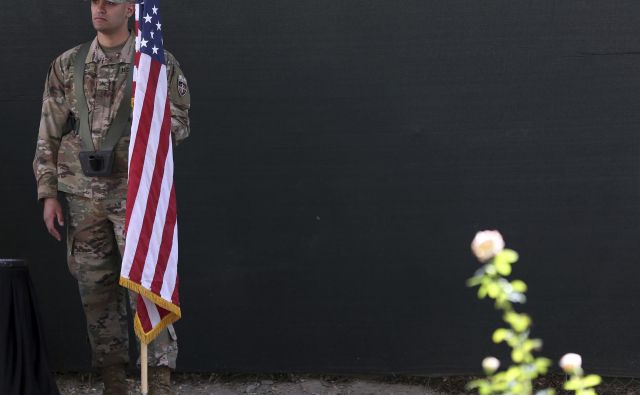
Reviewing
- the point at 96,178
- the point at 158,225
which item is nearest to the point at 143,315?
the point at 158,225

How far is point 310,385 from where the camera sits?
4746 mm

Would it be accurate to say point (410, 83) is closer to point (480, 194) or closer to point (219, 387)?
point (480, 194)

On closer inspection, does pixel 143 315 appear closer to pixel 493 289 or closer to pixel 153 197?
pixel 153 197

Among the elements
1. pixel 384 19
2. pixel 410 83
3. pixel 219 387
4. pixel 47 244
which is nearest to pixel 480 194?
pixel 410 83

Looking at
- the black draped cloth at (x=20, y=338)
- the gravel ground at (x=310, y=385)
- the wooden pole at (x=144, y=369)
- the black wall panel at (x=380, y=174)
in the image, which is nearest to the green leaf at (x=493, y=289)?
the wooden pole at (x=144, y=369)

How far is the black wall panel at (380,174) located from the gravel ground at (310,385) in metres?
0.08

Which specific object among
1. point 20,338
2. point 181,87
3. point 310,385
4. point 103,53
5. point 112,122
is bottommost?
point 310,385

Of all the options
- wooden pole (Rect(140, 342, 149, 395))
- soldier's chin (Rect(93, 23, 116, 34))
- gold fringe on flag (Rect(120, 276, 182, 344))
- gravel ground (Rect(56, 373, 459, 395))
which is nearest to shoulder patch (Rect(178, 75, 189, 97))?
soldier's chin (Rect(93, 23, 116, 34))

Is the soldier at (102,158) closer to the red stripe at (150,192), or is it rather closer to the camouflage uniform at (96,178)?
the camouflage uniform at (96,178)

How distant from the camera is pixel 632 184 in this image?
14.5ft

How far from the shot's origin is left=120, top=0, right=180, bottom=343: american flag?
11.7 feet

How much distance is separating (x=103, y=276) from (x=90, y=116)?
0.62 metres

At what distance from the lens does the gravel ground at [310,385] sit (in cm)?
463

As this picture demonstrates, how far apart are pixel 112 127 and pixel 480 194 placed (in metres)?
1.69
